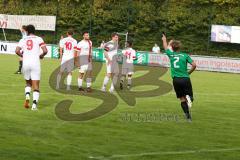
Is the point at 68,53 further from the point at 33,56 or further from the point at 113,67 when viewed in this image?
the point at 33,56

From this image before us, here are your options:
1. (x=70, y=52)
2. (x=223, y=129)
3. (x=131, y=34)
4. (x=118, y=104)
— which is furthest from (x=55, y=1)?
(x=223, y=129)

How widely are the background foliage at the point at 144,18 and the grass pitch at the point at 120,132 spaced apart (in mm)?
31373

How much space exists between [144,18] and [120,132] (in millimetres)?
42875

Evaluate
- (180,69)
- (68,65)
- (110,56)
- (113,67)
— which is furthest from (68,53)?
(180,69)

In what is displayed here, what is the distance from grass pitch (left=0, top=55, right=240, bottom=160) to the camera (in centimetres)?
1120

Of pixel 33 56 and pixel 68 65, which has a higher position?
pixel 33 56

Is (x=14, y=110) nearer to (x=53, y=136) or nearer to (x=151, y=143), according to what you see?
(x=53, y=136)

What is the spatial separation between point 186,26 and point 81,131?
135 ft

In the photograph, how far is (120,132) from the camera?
13.7 meters

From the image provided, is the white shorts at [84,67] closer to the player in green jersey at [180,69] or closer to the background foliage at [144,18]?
the player in green jersey at [180,69]

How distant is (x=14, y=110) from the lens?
54.3ft

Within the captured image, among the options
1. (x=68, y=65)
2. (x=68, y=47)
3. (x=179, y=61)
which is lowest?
(x=68, y=65)

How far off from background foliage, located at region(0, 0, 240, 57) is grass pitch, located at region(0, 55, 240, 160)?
31.4 m

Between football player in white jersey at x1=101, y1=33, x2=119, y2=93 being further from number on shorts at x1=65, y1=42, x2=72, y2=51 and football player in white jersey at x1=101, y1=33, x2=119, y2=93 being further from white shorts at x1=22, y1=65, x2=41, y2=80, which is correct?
white shorts at x1=22, y1=65, x2=41, y2=80
